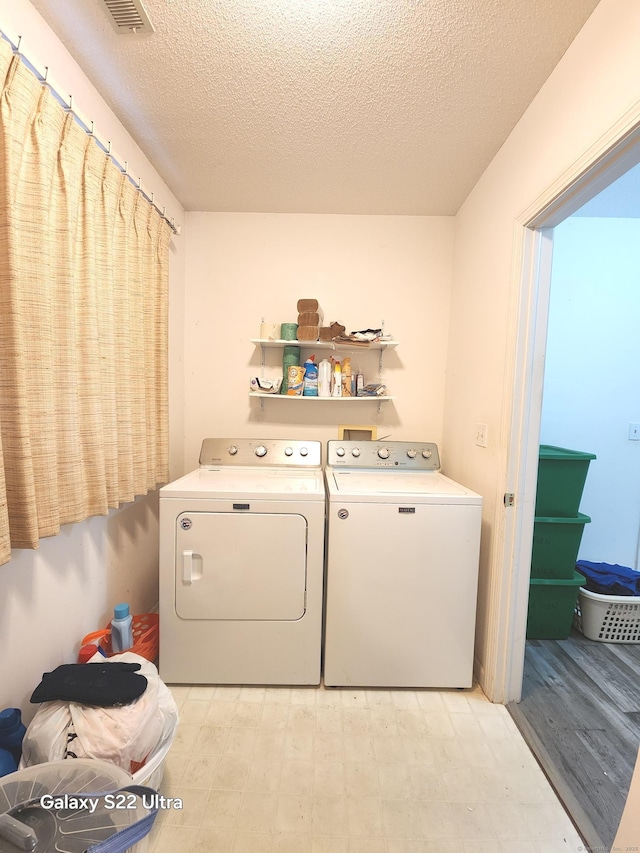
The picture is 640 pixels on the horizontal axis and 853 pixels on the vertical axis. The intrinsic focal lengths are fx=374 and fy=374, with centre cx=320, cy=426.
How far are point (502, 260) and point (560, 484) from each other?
1.24 m

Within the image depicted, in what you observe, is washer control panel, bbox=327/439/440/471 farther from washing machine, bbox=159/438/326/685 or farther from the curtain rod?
the curtain rod

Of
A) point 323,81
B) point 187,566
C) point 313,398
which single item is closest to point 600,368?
point 313,398

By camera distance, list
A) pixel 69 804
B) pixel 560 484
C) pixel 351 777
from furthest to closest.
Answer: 1. pixel 560 484
2. pixel 351 777
3. pixel 69 804

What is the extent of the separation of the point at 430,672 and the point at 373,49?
2487mm

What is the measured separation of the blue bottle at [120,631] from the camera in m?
1.59

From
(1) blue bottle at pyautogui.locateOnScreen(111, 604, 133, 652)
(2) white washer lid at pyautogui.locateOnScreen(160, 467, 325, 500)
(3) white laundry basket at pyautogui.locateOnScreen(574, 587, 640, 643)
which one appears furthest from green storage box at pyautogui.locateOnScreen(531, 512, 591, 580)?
(1) blue bottle at pyautogui.locateOnScreen(111, 604, 133, 652)

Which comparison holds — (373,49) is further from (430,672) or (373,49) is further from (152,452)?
(430,672)

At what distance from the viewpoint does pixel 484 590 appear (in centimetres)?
181

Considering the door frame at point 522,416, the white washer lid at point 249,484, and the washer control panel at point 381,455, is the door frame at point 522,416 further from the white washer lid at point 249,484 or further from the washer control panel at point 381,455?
the white washer lid at point 249,484

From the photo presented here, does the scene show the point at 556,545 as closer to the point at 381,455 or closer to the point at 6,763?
the point at 381,455

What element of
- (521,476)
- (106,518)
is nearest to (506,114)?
(521,476)

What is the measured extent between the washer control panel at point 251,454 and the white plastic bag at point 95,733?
122cm

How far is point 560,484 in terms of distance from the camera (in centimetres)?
207

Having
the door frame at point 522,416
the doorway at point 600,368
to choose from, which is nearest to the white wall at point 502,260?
the door frame at point 522,416
